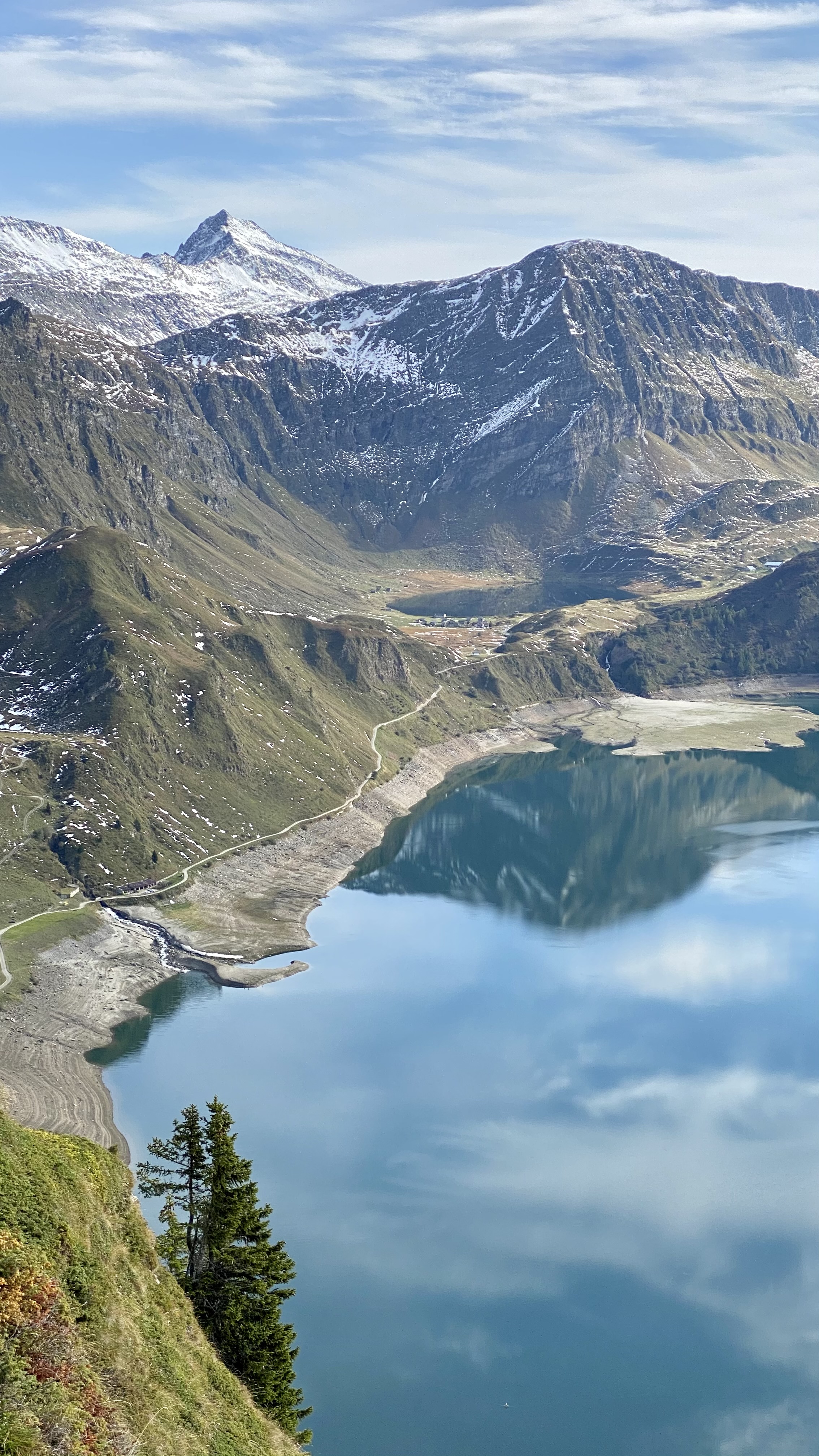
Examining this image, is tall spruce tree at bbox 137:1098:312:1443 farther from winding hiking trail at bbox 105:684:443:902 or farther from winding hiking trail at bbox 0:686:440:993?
winding hiking trail at bbox 105:684:443:902

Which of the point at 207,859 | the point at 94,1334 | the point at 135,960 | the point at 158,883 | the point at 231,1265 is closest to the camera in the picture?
the point at 94,1334

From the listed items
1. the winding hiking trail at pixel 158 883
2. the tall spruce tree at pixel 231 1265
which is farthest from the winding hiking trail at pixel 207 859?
the tall spruce tree at pixel 231 1265

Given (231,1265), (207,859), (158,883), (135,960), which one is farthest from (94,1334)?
(207,859)

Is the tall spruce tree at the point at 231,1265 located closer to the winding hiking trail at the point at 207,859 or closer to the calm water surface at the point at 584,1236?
the calm water surface at the point at 584,1236

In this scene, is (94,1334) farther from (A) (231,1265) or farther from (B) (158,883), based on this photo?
(B) (158,883)

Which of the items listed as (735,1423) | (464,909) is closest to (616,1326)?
(735,1423)

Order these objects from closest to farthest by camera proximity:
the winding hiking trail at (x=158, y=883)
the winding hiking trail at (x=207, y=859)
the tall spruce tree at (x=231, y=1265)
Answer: the tall spruce tree at (x=231, y=1265) < the winding hiking trail at (x=158, y=883) < the winding hiking trail at (x=207, y=859)
